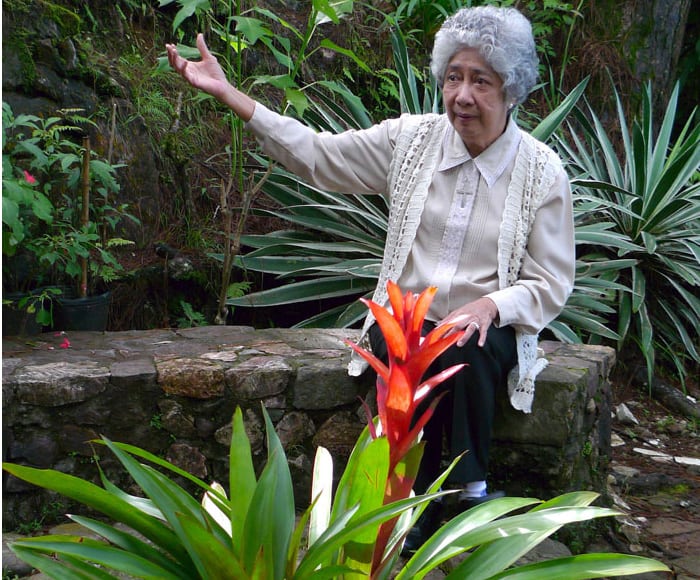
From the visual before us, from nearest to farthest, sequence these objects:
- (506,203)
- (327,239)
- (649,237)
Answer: (506,203), (327,239), (649,237)

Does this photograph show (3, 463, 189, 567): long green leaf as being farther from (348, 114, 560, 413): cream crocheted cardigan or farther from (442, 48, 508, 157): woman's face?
(442, 48, 508, 157): woman's face

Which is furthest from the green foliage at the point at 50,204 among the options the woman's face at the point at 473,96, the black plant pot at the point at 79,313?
the woman's face at the point at 473,96

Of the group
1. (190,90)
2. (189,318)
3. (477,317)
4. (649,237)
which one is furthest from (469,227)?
(190,90)

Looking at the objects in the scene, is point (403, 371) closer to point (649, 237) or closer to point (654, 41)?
point (649, 237)

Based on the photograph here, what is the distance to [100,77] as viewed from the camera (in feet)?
13.9

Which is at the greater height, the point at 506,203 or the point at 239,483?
the point at 506,203

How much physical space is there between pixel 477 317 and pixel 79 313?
177 cm

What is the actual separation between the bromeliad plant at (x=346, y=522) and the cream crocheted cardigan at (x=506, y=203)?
36.7 inches

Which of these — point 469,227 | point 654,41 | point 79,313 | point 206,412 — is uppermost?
point 654,41

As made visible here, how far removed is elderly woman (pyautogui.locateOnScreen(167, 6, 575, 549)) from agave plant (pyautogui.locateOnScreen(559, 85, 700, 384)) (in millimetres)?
1899

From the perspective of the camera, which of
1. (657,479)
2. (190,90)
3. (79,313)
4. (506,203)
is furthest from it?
(190,90)

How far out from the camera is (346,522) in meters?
1.51

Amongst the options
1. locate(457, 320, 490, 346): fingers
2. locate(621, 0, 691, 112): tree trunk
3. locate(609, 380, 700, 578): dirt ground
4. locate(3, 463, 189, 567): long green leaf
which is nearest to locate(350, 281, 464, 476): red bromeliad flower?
locate(3, 463, 189, 567): long green leaf

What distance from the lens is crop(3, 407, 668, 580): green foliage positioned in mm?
1440
